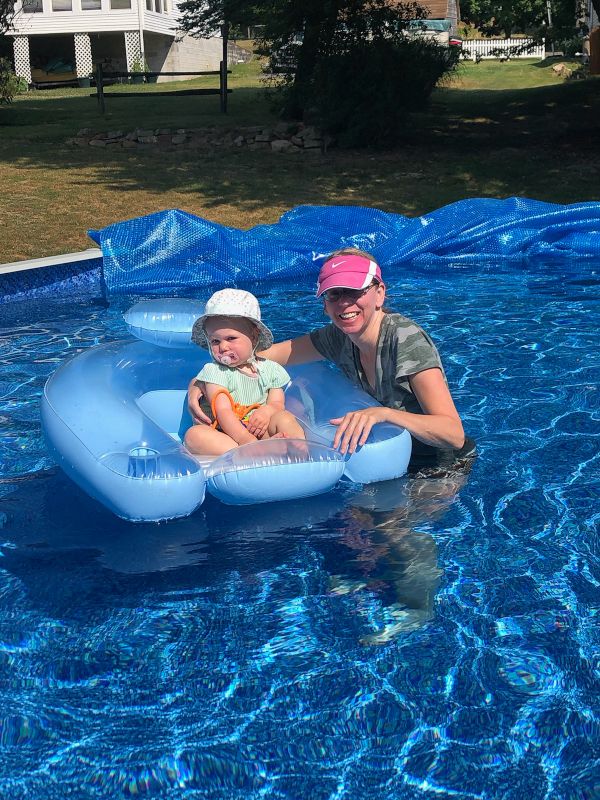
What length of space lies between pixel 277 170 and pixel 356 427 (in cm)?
929

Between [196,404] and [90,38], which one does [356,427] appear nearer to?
[196,404]

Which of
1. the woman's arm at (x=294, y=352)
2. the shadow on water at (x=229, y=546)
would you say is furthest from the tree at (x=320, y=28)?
the shadow on water at (x=229, y=546)

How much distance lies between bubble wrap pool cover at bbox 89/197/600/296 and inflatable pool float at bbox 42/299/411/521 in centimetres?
349

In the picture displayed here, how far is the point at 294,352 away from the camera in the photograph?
382cm

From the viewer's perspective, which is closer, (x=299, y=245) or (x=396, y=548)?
(x=396, y=548)

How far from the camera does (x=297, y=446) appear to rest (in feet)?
10.3

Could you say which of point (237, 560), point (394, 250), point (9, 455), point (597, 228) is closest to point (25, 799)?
point (237, 560)

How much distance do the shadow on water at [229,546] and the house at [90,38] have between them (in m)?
30.2

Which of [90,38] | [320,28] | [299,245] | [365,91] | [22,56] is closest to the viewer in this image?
[299,245]

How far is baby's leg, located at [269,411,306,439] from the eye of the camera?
3.47m

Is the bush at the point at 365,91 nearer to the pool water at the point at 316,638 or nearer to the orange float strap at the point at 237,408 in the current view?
the pool water at the point at 316,638

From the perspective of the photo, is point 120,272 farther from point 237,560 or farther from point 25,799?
point 25,799

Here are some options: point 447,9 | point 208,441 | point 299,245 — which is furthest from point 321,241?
point 447,9

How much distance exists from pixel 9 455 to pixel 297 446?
1.57 meters
